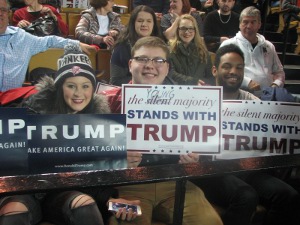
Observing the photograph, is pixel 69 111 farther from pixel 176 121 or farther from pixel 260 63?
pixel 260 63

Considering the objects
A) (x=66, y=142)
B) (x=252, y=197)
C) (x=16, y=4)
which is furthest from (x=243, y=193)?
(x=16, y=4)

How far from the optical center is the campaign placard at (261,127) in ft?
5.32

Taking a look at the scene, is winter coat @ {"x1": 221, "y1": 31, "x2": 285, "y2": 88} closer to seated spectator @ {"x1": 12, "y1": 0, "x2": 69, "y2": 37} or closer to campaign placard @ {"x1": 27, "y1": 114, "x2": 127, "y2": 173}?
campaign placard @ {"x1": 27, "y1": 114, "x2": 127, "y2": 173}

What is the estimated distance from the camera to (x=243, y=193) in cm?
171

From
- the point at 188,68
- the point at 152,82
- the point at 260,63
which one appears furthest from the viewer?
the point at 260,63

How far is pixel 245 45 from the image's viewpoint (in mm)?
2449

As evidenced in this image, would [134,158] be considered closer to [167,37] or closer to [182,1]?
[167,37]

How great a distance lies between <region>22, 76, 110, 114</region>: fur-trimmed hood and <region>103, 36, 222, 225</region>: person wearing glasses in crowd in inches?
3.3

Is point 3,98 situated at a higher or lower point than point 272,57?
lower

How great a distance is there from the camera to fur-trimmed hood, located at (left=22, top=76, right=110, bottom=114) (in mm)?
1612

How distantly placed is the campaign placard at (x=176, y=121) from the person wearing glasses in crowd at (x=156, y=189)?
1.9 inches

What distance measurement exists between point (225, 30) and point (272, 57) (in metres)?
1.09

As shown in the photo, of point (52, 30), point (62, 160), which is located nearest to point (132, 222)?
point (62, 160)

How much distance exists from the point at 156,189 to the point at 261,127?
1.68ft
